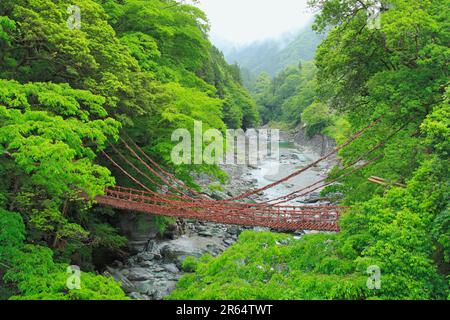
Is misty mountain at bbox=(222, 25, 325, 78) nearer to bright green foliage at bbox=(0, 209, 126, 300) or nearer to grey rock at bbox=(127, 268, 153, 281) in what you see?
grey rock at bbox=(127, 268, 153, 281)

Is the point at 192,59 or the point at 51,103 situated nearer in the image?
the point at 51,103

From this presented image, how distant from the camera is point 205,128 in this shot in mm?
9031

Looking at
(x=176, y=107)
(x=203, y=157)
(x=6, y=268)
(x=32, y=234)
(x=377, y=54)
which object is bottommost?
(x=6, y=268)

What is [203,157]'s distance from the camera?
8.80 meters

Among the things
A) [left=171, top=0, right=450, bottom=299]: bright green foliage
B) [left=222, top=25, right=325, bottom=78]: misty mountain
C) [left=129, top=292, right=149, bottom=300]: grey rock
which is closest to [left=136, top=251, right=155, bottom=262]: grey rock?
[left=129, top=292, right=149, bottom=300]: grey rock

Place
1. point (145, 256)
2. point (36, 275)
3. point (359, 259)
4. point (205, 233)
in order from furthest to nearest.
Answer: point (205, 233)
point (145, 256)
point (36, 275)
point (359, 259)

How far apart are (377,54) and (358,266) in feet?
19.8

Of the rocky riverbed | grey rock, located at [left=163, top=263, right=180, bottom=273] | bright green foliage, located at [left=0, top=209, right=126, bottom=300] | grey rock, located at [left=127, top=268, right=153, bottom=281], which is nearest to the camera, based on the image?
bright green foliage, located at [left=0, top=209, right=126, bottom=300]

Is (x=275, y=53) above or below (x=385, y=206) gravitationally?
above

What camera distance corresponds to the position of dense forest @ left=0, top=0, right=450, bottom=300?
3.85 metres

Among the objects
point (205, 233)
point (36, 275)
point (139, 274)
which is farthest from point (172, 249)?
point (36, 275)

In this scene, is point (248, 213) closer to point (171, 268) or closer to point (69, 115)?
point (171, 268)
